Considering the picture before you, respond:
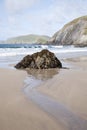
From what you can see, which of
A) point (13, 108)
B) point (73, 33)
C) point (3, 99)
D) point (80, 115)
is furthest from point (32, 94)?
point (73, 33)

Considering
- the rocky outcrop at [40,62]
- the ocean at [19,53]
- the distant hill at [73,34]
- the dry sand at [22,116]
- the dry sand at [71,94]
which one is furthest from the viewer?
the distant hill at [73,34]

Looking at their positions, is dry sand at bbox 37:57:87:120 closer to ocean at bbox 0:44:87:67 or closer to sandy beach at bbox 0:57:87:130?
sandy beach at bbox 0:57:87:130

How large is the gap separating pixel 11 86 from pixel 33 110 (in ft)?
8.97

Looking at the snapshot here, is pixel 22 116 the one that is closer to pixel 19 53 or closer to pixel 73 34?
pixel 19 53

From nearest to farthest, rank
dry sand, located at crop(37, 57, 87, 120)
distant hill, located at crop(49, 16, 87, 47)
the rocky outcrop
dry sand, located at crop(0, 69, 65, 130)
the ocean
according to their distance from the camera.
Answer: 1. dry sand, located at crop(0, 69, 65, 130)
2. dry sand, located at crop(37, 57, 87, 120)
3. the rocky outcrop
4. the ocean
5. distant hill, located at crop(49, 16, 87, 47)

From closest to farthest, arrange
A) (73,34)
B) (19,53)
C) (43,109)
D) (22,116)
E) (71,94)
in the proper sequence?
(22,116) → (43,109) → (71,94) → (19,53) → (73,34)

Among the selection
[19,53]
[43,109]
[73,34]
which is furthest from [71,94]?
[73,34]

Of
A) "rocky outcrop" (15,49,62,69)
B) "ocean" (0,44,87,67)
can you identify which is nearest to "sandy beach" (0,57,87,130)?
"rocky outcrop" (15,49,62,69)

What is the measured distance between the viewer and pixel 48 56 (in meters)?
13.4

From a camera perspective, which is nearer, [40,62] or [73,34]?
[40,62]

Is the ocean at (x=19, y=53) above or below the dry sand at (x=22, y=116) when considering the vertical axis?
below

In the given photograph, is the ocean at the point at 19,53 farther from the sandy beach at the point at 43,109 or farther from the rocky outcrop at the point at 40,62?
the sandy beach at the point at 43,109

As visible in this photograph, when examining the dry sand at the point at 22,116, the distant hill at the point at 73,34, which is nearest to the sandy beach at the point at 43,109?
the dry sand at the point at 22,116

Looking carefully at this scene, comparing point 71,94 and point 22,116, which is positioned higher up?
point 22,116
